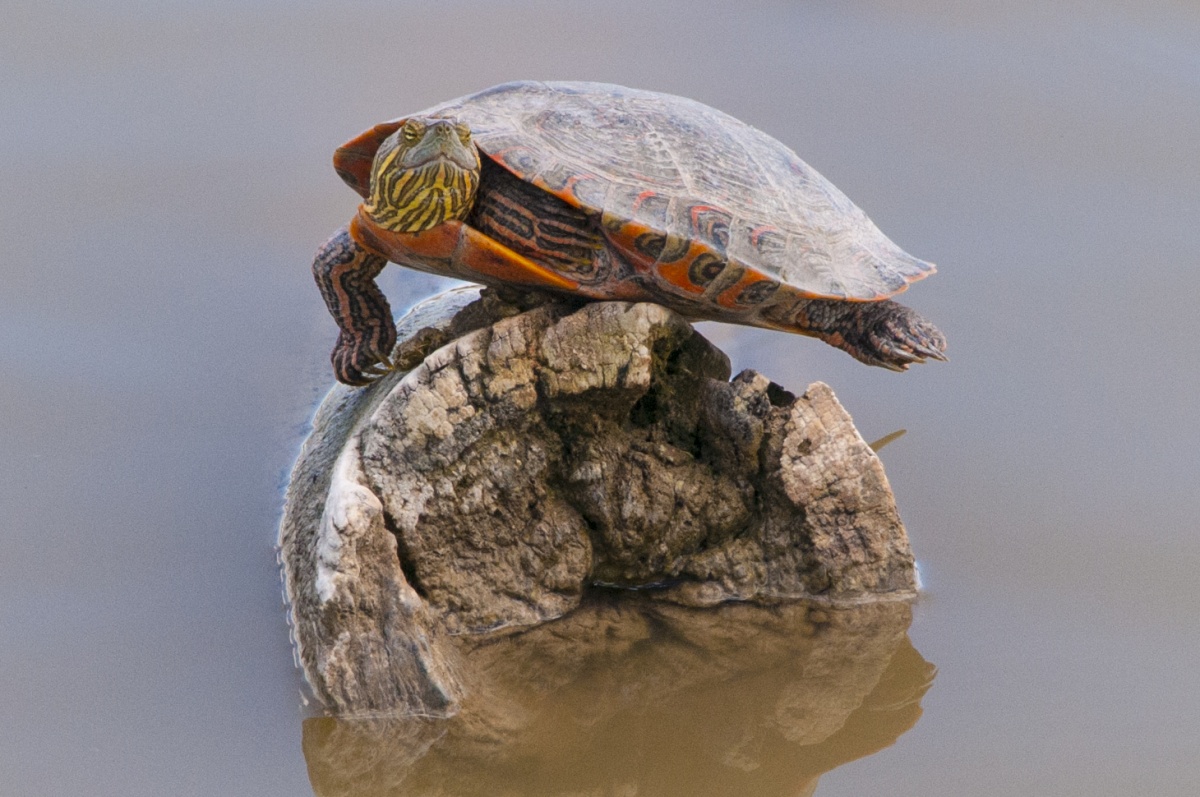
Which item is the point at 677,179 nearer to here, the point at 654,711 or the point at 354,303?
the point at 354,303

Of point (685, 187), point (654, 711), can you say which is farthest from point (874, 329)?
point (654, 711)

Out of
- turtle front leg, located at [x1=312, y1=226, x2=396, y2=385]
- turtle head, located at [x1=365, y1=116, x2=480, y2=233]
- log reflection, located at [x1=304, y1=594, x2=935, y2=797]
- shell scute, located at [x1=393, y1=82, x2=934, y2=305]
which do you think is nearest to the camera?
log reflection, located at [x1=304, y1=594, x2=935, y2=797]

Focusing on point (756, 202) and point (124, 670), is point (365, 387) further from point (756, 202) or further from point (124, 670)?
point (756, 202)

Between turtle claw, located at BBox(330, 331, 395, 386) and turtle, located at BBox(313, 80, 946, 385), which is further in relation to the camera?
turtle claw, located at BBox(330, 331, 395, 386)

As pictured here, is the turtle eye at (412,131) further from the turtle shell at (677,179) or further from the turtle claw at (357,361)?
the turtle claw at (357,361)

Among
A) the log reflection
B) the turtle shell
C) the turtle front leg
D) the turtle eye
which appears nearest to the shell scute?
the turtle shell

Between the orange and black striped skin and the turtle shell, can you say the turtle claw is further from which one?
the turtle shell

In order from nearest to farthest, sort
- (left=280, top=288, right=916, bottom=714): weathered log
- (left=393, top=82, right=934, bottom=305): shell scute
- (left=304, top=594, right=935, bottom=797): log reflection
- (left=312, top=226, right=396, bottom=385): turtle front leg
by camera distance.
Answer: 1. (left=304, top=594, right=935, bottom=797): log reflection
2. (left=280, top=288, right=916, bottom=714): weathered log
3. (left=393, top=82, right=934, bottom=305): shell scute
4. (left=312, top=226, right=396, bottom=385): turtle front leg

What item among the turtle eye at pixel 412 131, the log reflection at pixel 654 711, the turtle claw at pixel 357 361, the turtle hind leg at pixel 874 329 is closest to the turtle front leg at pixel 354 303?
the turtle claw at pixel 357 361
